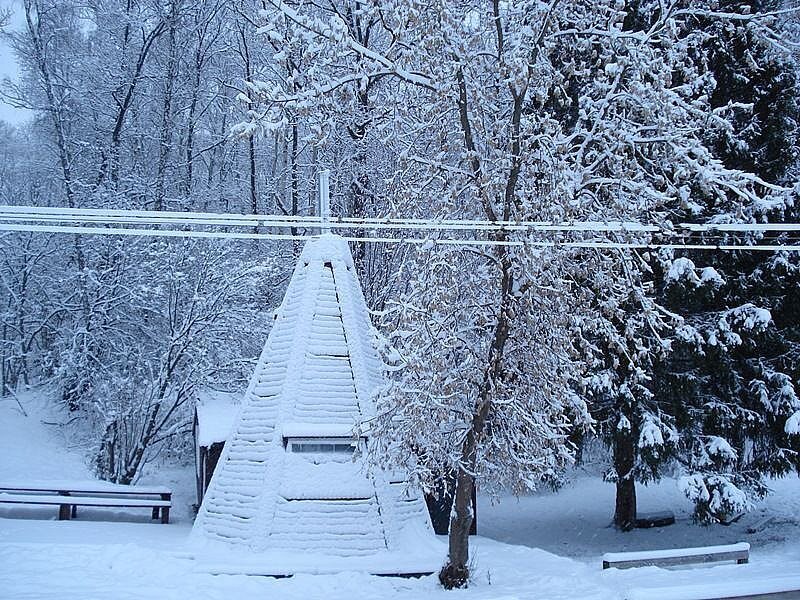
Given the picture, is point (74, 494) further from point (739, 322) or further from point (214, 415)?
point (739, 322)

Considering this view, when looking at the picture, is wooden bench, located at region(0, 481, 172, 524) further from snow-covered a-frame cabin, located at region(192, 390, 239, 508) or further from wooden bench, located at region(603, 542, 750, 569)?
wooden bench, located at region(603, 542, 750, 569)

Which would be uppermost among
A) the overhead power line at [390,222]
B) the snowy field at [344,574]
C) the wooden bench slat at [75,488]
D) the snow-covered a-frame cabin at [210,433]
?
the overhead power line at [390,222]

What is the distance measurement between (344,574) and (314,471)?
1732 mm

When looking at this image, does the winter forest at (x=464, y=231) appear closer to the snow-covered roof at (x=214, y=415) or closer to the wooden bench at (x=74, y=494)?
the snow-covered roof at (x=214, y=415)

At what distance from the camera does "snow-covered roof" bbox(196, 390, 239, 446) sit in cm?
1482

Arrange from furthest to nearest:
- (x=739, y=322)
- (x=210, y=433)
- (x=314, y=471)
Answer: (x=739, y=322)
(x=210, y=433)
(x=314, y=471)

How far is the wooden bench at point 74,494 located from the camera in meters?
15.1

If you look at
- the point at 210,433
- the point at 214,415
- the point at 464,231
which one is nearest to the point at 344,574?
the point at 464,231

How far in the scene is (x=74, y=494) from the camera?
1744cm

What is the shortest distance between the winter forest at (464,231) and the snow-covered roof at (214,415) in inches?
21.0

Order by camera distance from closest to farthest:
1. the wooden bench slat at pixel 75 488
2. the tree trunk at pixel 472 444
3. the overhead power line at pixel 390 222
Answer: the overhead power line at pixel 390 222 → the tree trunk at pixel 472 444 → the wooden bench slat at pixel 75 488

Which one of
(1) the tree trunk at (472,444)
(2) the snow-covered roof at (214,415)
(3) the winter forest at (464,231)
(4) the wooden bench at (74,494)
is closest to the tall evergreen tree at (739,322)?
(3) the winter forest at (464,231)

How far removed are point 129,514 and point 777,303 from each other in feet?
49.4

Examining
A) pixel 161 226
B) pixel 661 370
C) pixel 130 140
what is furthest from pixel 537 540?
pixel 130 140
